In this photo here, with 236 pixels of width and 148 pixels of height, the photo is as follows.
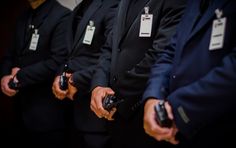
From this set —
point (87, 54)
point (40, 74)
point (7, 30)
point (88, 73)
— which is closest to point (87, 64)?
point (87, 54)

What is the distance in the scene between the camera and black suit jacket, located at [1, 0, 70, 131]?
2.52m

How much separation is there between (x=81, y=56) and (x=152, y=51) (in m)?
0.79

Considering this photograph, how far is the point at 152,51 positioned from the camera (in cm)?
163

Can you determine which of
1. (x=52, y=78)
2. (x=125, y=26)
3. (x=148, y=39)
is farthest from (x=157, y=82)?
(x=52, y=78)

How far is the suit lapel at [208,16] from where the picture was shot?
1308 mm

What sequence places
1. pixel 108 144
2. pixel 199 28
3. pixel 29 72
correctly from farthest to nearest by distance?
pixel 29 72 → pixel 108 144 → pixel 199 28

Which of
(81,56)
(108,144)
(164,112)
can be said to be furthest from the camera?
(81,56)

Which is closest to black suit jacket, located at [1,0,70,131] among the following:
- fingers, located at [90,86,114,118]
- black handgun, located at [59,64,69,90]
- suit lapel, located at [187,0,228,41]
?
black handgun, located at [59,64,69,90]

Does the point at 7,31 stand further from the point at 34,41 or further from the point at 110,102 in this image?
the point at 110,102

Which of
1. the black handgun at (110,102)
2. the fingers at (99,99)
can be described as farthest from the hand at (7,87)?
the black handgun at (110,102)

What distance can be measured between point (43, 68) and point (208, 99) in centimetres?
160

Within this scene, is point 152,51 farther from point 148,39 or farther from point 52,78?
point 52,78

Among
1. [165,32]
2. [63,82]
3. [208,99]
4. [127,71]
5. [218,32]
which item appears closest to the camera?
[208,99]

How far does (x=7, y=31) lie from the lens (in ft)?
11.7
